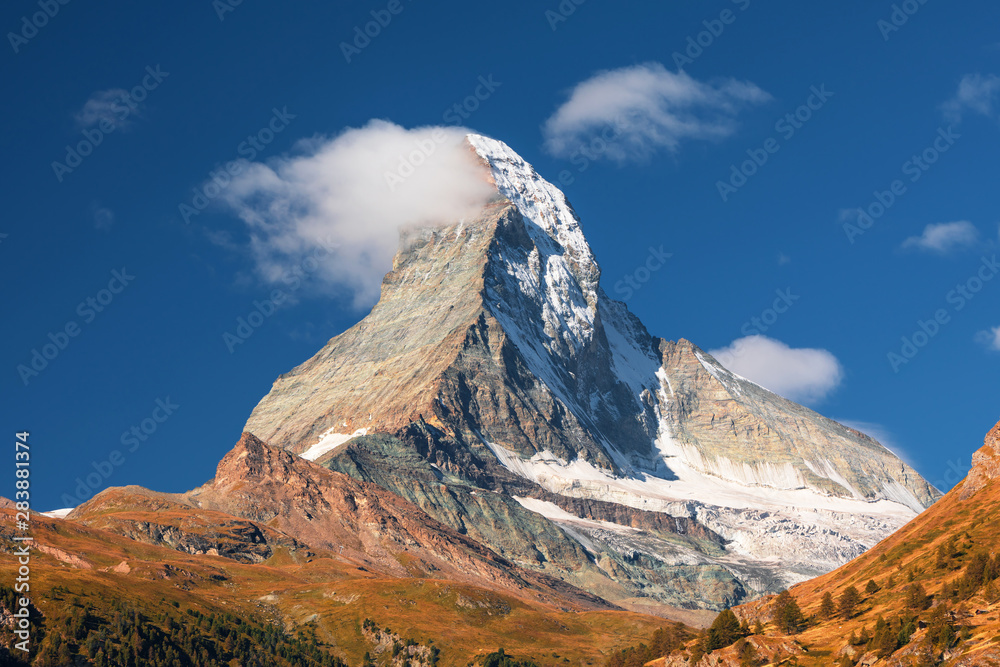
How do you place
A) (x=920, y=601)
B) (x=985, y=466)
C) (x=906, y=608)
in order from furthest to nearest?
1. (x=985, y=466)
2. (x=906, y=608)
3. (x=920, y=601)

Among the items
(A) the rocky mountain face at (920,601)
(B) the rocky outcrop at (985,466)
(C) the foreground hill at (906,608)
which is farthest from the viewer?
(B) the rocky outcrop at (985,466)

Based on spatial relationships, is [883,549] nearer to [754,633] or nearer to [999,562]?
[754,633]

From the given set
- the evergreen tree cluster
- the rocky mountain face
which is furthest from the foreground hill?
the evergreen tree cluster

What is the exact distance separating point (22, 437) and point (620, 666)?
108 meters

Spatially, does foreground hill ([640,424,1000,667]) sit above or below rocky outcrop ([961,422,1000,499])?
below

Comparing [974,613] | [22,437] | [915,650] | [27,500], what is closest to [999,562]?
[974,613]

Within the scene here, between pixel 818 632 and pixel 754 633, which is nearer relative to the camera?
pixel 818 632

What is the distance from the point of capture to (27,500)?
513 feet

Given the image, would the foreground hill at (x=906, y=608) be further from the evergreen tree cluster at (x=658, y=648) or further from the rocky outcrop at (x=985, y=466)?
the evergreen tree cluster at (x=658, y=648)

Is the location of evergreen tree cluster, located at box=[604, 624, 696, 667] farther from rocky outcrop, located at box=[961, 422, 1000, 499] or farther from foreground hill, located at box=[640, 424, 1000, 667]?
rocky outcrop, located at box=[961, 422, 1000, 499]

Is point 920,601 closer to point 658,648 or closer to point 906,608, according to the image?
point 906,608

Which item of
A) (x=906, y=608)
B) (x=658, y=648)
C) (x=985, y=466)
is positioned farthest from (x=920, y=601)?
(x=658, y=648)

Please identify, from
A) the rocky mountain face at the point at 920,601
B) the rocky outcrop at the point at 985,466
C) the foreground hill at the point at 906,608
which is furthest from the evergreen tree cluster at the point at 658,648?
the rocky outcrop at the point at 985,466

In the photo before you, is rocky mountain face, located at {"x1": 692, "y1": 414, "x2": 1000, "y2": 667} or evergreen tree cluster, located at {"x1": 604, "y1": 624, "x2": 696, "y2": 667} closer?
rocky mountain face, located at {"x1": 692, "y1": 414, "x2": 1000, "y2": 667}
